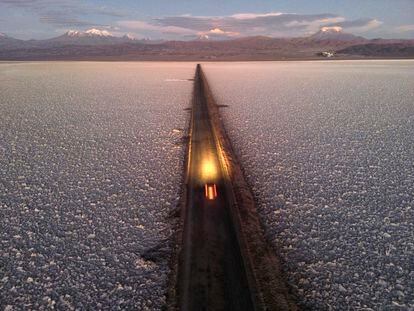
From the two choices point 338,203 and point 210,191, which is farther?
point 210,191

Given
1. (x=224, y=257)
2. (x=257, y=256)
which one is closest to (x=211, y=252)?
(x=224, y=257)

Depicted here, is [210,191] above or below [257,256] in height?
above

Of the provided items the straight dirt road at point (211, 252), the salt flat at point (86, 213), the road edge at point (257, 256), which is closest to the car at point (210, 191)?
the straight dirt road at point (211, 252)

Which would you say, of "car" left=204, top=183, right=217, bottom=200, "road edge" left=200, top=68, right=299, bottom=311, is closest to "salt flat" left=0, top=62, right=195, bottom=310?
"car" left=204, top=183, right=217, bottom=200

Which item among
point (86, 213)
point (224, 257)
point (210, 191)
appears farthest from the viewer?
point (210, 191)

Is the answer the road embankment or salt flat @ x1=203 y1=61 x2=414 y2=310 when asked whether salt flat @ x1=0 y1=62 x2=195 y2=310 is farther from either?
salt flat @ x1=203 y1=61 x2=414 y2=310

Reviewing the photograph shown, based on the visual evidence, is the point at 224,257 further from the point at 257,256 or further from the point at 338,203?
the point at 338,203
